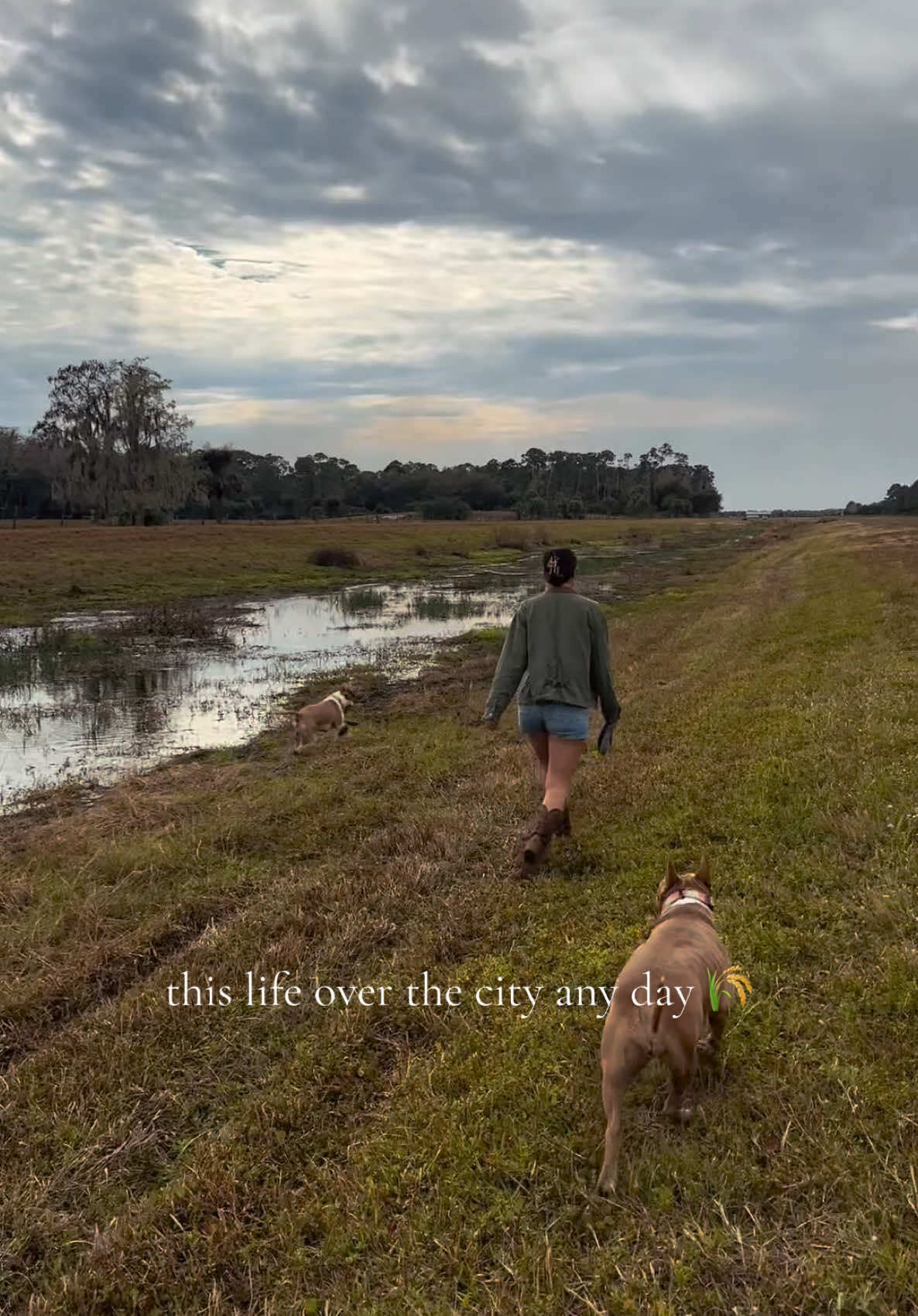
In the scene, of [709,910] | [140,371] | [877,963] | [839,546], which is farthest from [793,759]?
[140,371]

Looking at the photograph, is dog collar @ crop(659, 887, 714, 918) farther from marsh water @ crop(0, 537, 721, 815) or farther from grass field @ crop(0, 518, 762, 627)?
grass field @ crop(0, 518, 762, 627)

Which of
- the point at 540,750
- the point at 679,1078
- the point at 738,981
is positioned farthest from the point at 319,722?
the point at 679,1078

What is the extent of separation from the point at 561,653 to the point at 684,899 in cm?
241

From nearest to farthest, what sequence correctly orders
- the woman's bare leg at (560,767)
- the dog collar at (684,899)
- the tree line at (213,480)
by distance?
the dog collar at (684,899)
the woman's bare leg at (560,767)
the tree line at (213,480)

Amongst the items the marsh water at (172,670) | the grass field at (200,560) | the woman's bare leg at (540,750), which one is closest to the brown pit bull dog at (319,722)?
the marsh water at (172,670)

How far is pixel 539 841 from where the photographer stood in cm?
599

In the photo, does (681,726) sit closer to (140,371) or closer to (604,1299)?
(604,1299)

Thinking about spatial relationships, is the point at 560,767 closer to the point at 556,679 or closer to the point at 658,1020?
the point at 556,679

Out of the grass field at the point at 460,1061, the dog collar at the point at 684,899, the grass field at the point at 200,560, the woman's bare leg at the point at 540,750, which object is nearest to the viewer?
the grass field at the point at 460,1061

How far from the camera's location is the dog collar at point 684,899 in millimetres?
3891

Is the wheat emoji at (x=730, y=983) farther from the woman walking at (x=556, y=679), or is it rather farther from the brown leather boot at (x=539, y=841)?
the woman walking at (x=556, y=679)

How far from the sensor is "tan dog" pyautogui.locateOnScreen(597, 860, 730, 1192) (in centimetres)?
307

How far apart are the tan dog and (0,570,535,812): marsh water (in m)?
8.85

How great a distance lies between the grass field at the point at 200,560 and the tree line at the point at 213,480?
19.4ft
